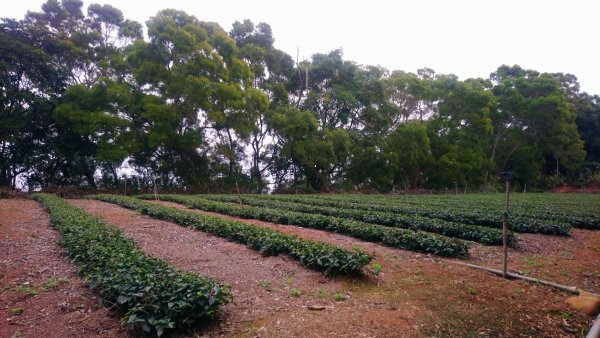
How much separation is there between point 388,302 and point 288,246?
10.4 ft

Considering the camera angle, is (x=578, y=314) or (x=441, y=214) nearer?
(x=578, y=314)

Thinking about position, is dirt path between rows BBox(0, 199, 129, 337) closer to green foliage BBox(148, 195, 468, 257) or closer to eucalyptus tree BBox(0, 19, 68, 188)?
green foliage BBox(148, 195, 468, 257)

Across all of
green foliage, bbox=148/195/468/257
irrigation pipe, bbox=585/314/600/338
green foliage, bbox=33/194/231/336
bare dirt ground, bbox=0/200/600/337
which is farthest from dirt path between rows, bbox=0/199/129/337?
green foliage, bbox=148/195/468/257

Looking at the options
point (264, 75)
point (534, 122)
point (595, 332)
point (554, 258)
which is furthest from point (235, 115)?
point (534, 122)

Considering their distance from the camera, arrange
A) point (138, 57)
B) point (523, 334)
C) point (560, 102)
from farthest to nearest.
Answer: point (560, 102), point (138, 57), point (523, 334)

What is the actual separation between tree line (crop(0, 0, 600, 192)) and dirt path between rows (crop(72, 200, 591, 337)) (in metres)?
25.0

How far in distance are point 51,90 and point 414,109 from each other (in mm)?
37972

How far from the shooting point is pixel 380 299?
229 inches

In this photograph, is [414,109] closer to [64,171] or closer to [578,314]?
[64,171]

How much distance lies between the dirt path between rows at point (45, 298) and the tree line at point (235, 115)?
845 inches

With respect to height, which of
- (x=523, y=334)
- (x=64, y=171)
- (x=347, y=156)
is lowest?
(x=523, y=334)

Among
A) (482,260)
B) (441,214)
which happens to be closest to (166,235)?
(482,260)

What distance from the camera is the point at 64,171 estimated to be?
32094 mm

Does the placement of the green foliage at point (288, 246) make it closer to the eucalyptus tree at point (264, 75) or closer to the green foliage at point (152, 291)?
the green foliage at point (152, 291)
